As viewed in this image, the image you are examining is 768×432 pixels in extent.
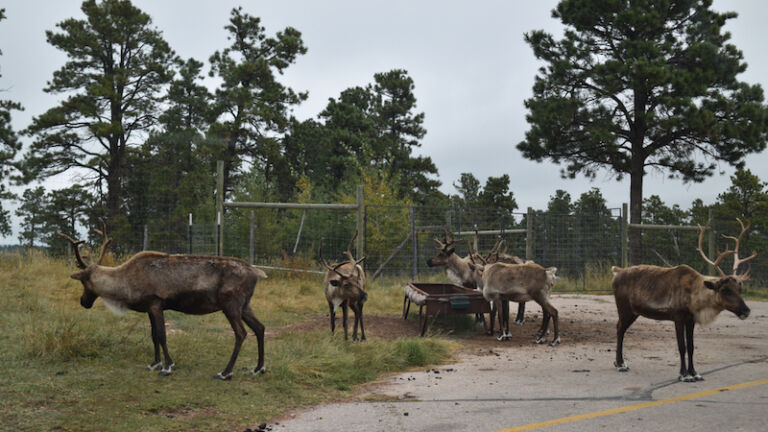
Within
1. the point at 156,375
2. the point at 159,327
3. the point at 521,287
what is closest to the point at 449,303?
the point at 521,287

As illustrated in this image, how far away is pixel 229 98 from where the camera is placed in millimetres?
32219

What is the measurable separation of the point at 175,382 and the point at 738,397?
232 inches

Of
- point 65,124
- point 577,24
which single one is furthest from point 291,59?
point 577,24

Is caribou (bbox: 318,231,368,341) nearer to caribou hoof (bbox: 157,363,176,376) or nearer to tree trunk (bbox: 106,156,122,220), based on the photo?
caribou hoof (bbox: 157,363,176,376)

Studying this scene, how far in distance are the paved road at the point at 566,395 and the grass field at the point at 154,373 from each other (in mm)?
487

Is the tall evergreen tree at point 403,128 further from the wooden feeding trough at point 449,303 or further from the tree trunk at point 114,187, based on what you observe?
the wooden feeding trough at point 449,303

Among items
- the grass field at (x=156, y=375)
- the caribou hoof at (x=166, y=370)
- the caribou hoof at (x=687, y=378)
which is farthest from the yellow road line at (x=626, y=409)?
the caribou hoof at (x=166, y=370)

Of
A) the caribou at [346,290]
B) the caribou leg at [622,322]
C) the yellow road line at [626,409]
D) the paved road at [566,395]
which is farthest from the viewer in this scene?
the caribou at [346,290]

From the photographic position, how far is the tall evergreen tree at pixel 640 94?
22.7 meters

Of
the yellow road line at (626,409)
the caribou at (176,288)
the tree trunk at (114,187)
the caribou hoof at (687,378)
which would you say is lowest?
the yellow road line at (626,409)

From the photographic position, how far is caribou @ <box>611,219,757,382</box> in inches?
272

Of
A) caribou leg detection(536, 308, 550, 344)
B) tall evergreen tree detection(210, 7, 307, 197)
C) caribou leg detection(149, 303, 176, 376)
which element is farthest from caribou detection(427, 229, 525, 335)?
tall evergreen tree detection(210, 7, 307, 197)

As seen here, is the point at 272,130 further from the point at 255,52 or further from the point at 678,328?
the point at 678,328

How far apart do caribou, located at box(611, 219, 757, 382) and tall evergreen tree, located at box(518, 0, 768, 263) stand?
51.5 ft
